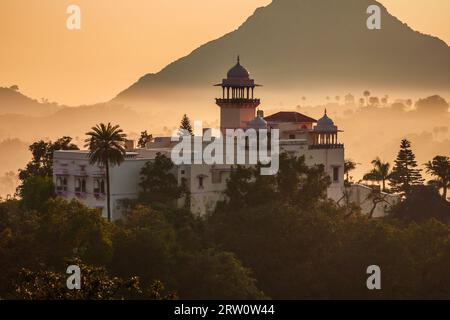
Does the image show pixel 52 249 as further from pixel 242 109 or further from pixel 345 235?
pixel 242 109

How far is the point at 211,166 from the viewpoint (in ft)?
288

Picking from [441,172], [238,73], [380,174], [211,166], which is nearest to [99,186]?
[211,166]

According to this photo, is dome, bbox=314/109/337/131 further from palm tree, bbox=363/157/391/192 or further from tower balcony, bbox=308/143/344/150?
palm tree, bbox=363/157/391/192

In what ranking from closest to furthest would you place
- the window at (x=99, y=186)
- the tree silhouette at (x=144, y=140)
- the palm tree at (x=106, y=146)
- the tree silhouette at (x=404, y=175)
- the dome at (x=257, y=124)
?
Result: the palm tree at (x=106, y=146)
the window at (x=99, y=186)
the dome at (x=257, y=124)
the tree silhouette at (x=144, y=140)
the tree silhouette at (x=404, y=175)

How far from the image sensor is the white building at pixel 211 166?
284ft

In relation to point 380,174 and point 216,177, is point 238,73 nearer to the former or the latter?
point 216,177

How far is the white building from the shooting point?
86.7 m

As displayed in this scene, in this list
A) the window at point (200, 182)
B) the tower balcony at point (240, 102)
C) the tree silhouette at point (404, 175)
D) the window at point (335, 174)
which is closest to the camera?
the window at point (200, 182)

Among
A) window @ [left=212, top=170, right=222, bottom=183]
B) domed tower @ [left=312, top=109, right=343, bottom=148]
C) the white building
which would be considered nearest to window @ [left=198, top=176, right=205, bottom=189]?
the white building

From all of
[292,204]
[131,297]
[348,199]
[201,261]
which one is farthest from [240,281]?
[348,199]

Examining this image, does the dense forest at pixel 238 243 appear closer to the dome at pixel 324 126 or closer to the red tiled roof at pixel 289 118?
the dome at pixel 324 126

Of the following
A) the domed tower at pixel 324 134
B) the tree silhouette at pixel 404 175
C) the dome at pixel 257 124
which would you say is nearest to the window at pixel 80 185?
the dome at pixel 257 124

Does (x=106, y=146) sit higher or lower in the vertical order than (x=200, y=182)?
higher

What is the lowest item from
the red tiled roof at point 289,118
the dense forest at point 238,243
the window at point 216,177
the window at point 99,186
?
the dense forest at point 238,243
